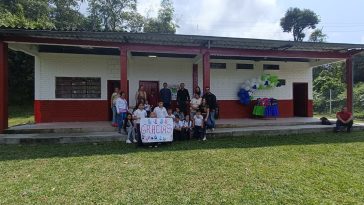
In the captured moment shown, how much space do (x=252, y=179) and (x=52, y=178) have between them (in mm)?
3451

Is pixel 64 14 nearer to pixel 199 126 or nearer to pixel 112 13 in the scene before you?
pixel 112 13

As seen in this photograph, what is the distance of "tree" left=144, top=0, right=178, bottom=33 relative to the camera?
32.2 m

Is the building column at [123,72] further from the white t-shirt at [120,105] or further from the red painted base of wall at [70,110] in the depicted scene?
the red painted base of wall at [70,110]

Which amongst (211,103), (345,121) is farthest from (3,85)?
(345,121)

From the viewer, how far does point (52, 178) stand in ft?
17.8

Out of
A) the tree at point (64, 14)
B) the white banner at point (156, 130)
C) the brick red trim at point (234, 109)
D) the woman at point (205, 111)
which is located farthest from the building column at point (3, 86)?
the tree at point (64, 14)

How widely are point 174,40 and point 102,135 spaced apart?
3983 mm

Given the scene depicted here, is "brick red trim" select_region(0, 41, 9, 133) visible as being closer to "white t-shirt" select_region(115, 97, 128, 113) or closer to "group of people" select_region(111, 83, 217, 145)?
"group of people" select_region(111, 83, 217, 145)

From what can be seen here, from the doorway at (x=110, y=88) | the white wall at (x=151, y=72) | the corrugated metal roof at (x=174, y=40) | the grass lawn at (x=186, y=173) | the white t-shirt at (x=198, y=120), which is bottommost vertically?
the grass lawn at (x=186, y=173)

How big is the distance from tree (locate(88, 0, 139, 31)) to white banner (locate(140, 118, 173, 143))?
24.4 meters

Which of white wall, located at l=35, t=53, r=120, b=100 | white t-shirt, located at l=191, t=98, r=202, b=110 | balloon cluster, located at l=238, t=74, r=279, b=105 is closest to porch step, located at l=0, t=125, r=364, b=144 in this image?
white t-shirt, located at l=191, t=98, r=202, b=110

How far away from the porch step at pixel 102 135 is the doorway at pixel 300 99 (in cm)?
453

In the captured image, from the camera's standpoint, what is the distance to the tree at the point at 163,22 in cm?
3216

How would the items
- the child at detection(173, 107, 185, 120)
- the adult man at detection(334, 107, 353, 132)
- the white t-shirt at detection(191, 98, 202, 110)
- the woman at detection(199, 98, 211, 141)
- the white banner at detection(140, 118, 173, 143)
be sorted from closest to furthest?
the white banner at detection(140, 118, 173, 143)
the woman at detection(199, 98, 211, 141)
the white t-shirt at detection(191, 98, 202, 110)
the child at detection(173, 107, 185, 120)
the adult man at detection(334, 107, 353, 132)
